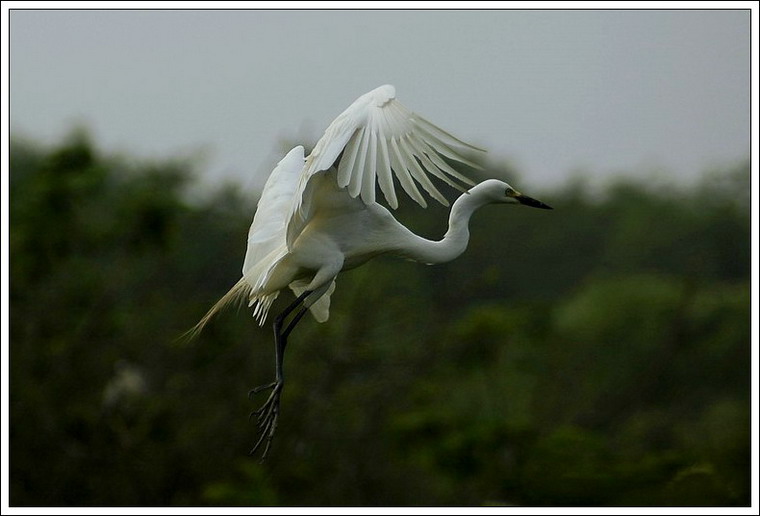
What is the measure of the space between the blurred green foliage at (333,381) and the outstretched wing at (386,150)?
6304 mm

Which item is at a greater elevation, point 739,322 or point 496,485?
point 739,322

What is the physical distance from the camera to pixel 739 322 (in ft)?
40.9

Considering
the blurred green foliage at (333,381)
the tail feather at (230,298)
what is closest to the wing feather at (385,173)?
the tail feather at (230,298)

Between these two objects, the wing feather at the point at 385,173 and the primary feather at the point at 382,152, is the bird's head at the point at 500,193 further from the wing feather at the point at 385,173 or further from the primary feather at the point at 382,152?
the wing feather at the point at 385,173

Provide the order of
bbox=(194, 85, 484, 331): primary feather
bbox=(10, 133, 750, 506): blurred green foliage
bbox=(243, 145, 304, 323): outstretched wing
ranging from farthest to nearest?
bbox=(10, 133, 750, 506): blurred green foliage
bbox=(243, 145, 304, 323): outstretched wing
bbox=(194, 85, 484, 331): primary feather

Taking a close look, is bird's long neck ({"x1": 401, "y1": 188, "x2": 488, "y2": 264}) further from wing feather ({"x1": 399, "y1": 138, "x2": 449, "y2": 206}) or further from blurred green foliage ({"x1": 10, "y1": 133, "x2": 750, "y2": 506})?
blurred green foliage ({"x1": 10, "y1": 133, "x2": 750, "y2": 506})

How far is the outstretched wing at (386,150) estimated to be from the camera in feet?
10.2

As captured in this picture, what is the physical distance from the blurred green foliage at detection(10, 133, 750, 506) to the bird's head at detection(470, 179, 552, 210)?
19.1 ft

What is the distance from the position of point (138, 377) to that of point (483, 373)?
10.4ft

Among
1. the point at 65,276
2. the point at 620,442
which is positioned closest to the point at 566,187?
the point at 620,442

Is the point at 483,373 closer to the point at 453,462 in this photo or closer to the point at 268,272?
the point at 453,462

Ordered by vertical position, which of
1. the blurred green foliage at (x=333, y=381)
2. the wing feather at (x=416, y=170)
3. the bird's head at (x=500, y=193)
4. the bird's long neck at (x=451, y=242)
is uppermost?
the wing feather at (x=416, y=170)

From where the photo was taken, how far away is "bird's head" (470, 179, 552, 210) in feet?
12.2

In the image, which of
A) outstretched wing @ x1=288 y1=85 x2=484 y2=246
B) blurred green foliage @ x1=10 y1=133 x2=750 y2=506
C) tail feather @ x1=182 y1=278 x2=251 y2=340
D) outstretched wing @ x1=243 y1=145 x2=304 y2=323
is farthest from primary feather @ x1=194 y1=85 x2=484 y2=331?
blurred green foliage @ x1=10 y1=133 x2=750 y2=506
